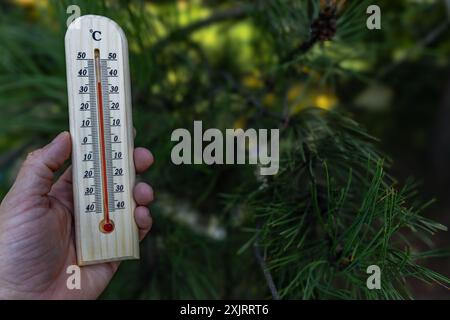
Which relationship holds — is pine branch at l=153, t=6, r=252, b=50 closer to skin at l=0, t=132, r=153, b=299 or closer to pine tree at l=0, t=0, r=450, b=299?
pine tree at l=0, t=0, r=450, b=299

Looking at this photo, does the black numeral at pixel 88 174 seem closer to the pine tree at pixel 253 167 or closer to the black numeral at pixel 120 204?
the black numeral at pixel 120 204

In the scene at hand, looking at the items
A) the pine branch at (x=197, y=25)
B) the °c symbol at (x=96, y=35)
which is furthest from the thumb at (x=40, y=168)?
the pine branch at (x=197, y=25)

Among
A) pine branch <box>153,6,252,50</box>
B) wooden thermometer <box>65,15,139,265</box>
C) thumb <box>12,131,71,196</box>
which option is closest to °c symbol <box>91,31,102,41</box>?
wooden thermometer <box>65,15,139,265</box>

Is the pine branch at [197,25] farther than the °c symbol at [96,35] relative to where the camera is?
Yes

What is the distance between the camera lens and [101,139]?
0.61 metres

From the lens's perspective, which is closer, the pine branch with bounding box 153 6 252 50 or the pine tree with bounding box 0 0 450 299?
the pine tree with bounding box 0 0 450 299

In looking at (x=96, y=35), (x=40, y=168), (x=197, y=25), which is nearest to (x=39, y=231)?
(x=40, y=168)

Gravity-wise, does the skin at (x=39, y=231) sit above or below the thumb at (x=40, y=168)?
below

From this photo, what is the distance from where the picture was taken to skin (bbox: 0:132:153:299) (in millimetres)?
613

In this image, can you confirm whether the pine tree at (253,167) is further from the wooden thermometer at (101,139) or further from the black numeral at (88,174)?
the black numeral at (88,174)

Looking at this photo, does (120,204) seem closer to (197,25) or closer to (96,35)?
(96,35)

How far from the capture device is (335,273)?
62 cm

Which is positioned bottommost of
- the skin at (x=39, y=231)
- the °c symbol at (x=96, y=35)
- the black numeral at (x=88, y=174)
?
the skin at (x=39, y=231)

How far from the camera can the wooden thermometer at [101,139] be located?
1.97 ft
